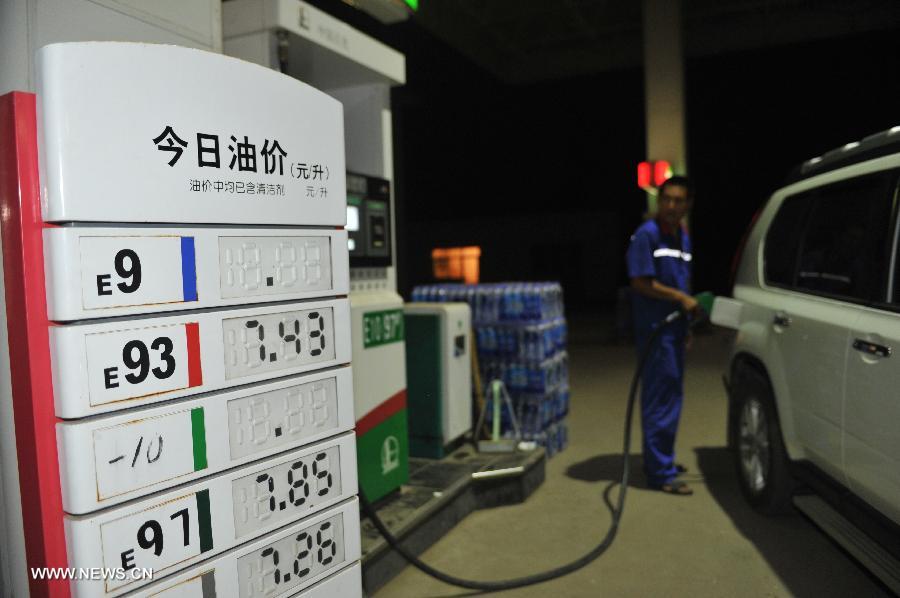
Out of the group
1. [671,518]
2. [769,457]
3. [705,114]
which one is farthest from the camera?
[705,114]

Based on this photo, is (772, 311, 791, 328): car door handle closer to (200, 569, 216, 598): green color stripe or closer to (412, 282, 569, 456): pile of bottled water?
(412, 282, 569, 456): pile of bottled water

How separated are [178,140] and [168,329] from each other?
0.53 meters

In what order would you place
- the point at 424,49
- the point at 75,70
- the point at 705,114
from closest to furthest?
1. the point at 75,70
2. the point at 424,49
3. the point at 705,114

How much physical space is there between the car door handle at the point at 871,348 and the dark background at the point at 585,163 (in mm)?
20462

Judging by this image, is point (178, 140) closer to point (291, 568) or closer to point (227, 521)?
point (227, 521)

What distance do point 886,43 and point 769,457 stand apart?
59.2ft

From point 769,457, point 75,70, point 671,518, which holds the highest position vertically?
point 75,70

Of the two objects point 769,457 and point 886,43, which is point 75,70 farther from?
point 886,43

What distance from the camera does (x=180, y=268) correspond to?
2.00 meters

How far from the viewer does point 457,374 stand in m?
4.94

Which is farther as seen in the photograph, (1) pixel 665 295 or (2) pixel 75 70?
(1) pixel 665 295

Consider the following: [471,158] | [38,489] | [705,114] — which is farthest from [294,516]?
[471,158]

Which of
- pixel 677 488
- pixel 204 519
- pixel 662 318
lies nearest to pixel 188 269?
pixel 204 519

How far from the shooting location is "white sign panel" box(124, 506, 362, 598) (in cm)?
209
